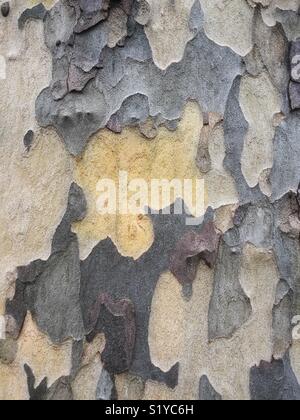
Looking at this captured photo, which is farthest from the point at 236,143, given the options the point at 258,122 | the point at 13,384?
the point at 13,384

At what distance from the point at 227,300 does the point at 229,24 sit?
430 millimetres

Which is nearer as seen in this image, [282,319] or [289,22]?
[282,319]

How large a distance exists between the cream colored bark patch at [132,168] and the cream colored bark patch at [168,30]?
0.28 feet

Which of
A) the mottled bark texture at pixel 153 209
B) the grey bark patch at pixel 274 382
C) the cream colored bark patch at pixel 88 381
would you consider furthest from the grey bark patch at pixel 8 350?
the grey bark patch at pixel 274 382

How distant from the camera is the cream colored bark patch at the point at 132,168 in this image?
3.68 ft

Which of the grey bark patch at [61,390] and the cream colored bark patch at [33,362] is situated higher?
the cream colored bark patch at [33,362]

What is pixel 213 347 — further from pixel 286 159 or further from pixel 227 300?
pixel 286 159

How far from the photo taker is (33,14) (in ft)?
4.05

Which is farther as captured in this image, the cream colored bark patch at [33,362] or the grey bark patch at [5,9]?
the grey bark patch at [5,9]

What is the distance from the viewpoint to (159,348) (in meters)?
1.10
